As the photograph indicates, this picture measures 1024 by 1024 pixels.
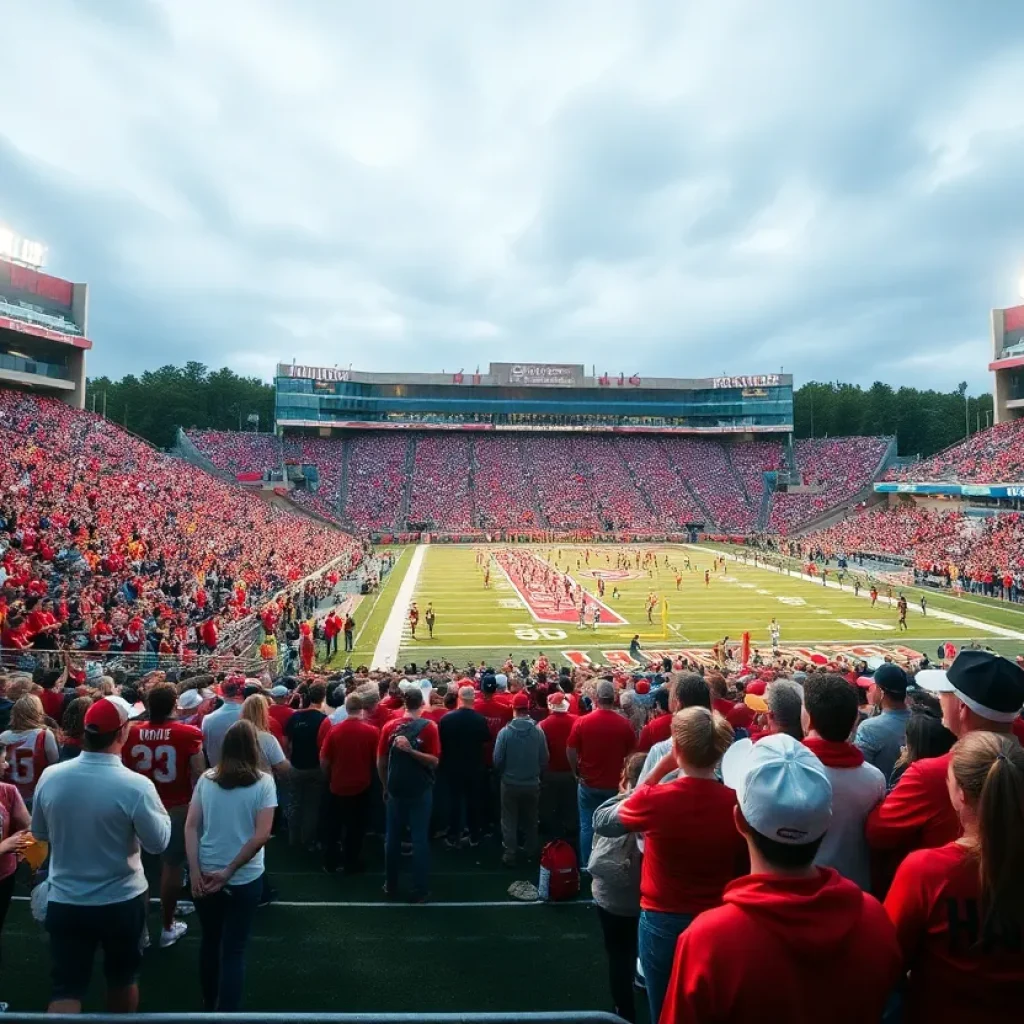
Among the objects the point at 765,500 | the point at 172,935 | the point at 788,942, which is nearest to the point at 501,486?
the point at 765,500

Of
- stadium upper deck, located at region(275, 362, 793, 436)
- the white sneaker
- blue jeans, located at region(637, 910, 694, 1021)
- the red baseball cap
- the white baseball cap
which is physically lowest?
the white sneaker

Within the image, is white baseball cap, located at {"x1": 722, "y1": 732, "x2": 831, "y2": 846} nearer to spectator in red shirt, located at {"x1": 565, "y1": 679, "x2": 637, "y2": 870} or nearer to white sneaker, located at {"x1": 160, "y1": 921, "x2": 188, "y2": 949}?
spectator in red shirt, located at {"x1": 565, "y1": 679, "x2": 637, "y2": 870}

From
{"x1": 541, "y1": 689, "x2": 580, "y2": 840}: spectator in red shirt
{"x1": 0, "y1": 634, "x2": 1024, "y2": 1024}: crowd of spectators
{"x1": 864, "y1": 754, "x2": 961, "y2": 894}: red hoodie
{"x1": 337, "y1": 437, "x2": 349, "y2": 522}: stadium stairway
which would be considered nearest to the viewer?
{"x1": 0, "y1": 634, "x2": 1024, "y2": 1024}: crowd of spectators

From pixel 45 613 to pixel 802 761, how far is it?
1675cm

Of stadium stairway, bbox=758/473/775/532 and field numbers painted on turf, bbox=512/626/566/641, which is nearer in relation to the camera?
field numbers painted on turf, bbox=512/626/566/641

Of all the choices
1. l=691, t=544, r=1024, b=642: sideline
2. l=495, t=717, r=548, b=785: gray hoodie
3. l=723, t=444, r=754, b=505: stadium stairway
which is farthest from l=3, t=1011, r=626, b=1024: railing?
l=723, t=444, r=754, b=505: stadium stairway

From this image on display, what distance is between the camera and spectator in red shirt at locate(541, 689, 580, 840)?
710cm

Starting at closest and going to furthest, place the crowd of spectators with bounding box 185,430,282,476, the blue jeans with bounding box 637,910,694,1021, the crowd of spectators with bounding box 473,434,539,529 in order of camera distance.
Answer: the blue jeans with bounding box 637,910,694,1021 < the crowd of spectators with bounding box 473,434,539,529 < the crowd of spectators with bounding box 185,430,282,476

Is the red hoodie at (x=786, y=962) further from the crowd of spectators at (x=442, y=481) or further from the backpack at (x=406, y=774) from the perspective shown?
the crowd of spectators at (x=442, y=481)

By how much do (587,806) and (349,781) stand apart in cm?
211

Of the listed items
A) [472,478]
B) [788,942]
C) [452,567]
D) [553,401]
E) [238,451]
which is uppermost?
[553,401]

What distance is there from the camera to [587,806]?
6.10m

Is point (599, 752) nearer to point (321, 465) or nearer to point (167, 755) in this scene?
point (167, 755)

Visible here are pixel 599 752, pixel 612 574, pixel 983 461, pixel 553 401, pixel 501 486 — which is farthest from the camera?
pixel 553 401
